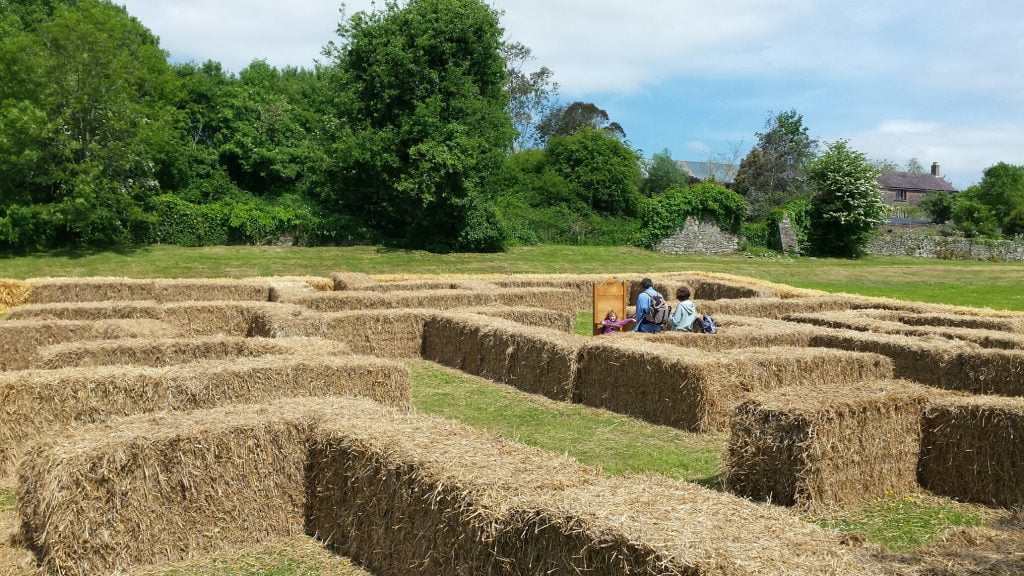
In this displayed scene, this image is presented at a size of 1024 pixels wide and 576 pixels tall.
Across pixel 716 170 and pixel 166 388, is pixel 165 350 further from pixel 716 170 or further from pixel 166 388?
pixel 716 170

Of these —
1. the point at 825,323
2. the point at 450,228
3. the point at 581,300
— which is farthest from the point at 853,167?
the point at 825,323

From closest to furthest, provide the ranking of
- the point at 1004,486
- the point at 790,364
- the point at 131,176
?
→ the point at 1004,486 < the point at 790,364 < the point at 131,176

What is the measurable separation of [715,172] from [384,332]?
8360 cm

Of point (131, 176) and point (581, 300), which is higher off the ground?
point (131, 176)

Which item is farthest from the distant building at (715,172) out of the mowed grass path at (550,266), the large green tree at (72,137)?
the large green tree at (72,137)

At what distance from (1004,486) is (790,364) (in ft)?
13.0

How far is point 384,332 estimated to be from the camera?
1752 cm

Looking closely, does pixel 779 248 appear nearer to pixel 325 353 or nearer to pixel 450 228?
pixel 450 228

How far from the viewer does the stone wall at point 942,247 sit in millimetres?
55312

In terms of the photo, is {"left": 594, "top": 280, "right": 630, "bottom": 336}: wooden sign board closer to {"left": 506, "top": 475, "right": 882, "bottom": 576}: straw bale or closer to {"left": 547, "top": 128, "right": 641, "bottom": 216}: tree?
{"left": 506, "top": 475, "right": 882, "bottom": 576}: straw bale

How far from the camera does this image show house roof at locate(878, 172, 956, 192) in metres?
121

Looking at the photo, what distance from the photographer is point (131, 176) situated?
3969 cm

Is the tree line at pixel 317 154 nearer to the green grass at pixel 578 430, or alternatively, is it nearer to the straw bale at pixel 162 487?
the green grass at pixel 578 430

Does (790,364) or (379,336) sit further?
(379,336)
